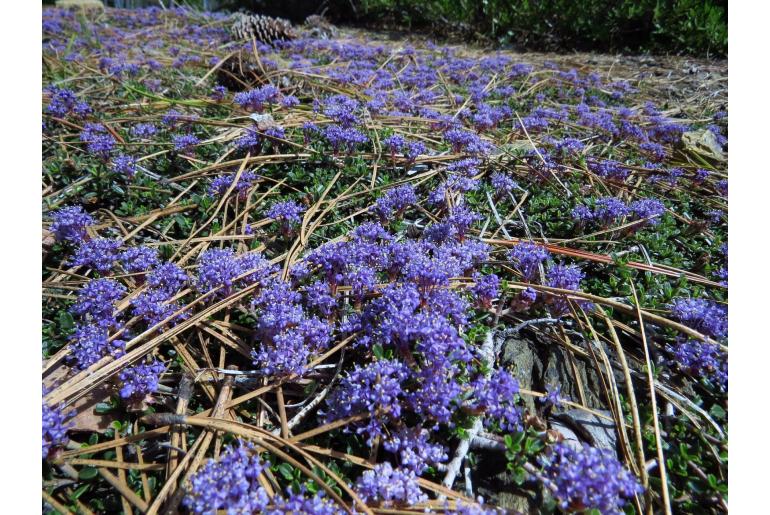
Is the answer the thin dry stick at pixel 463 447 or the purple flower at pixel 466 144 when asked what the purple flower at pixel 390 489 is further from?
the purple flower at pixel 466 144

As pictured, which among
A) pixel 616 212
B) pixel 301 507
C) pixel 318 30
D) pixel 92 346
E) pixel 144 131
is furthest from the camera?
pixel 318 30

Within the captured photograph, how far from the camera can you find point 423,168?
3607 millimetres

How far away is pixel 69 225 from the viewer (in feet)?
8.54

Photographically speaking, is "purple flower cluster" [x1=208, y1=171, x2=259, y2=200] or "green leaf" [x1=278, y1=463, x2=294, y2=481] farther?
"purple flower cluster" [x1=208, y1=171, x2=259, y2=200]

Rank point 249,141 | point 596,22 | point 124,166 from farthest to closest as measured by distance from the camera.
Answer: point 596,22 → point 249,141 → point 124,166

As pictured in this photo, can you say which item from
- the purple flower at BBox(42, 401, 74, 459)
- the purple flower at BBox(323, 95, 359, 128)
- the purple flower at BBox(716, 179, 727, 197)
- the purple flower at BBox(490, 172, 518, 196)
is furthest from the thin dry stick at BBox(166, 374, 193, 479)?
the purple flower at BBox(716, 179, 727, 197)

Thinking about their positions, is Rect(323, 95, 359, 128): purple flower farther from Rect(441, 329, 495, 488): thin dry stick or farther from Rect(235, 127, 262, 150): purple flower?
Rect(441, 329, 495, 488): thin dry stick

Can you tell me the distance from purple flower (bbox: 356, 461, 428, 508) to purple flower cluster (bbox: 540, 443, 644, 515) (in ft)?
1.54

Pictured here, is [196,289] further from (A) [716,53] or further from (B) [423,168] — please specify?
(A) [716,53]

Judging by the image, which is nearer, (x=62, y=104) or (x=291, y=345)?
(x=291, y=345)

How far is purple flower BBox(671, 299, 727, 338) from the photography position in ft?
6.67

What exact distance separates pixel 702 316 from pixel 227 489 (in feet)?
7.12

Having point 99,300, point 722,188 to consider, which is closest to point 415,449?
point 99,300

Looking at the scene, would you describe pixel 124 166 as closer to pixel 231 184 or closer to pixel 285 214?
pixel 231 184
